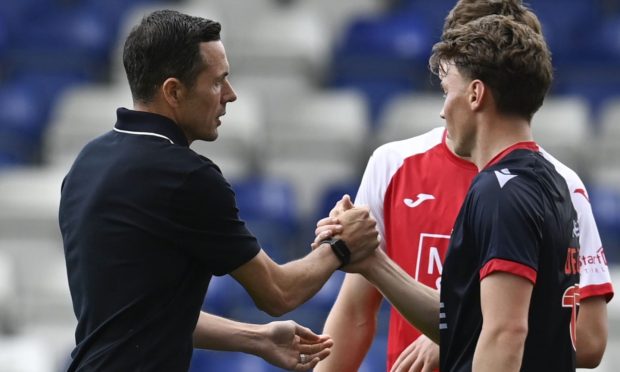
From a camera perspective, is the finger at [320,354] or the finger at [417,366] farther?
the finger at [320,354]

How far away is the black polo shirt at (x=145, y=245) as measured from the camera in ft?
11.2

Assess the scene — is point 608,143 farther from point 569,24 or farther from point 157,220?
point 157,220

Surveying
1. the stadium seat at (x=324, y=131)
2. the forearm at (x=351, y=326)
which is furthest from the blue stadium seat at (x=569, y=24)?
the forearm at (x=351, y=326)

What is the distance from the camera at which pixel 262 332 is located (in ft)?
12.6

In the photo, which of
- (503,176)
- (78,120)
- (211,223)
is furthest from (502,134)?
(78,120)

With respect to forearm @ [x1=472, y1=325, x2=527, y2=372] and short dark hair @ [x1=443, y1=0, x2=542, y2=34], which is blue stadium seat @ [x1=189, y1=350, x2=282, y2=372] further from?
forearm @ [x1=472, y1=325, x2=527, y2=372]

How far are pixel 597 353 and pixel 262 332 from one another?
0.91m

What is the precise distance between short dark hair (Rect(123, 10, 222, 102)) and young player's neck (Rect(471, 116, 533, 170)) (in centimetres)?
79

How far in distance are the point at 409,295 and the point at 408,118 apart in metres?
5.09

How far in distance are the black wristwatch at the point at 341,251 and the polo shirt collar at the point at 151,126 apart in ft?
1.79

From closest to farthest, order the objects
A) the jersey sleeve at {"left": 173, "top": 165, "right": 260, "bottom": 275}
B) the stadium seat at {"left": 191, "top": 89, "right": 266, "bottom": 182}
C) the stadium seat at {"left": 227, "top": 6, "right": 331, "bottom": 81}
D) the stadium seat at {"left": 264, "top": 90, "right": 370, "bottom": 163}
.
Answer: the jersey sleeve at {"left": 173, "top": 165, "right": 260, "bottom": 275} → the stadium seat at {"left": 191, "top": 89, "right": 266, "bottom": 182} → the stadium seat at {"left": 264, "top": 90, "right": 370, "bottom": 163} → the stadium seat at {"left": 227, "top": 6, "right": 331, "bottom": 81}

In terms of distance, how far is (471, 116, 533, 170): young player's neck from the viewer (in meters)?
3.31

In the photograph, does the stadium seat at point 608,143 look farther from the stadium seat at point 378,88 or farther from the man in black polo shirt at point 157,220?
the man in black polo shirt at point 157,220

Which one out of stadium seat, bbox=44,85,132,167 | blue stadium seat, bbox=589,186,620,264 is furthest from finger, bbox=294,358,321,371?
stadium seat, bbox=44,85,132,167
